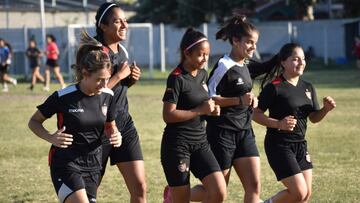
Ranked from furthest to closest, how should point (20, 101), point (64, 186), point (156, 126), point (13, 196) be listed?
point (20, 101) → point (156, 126) → point (13, 196) → point (64, 186)

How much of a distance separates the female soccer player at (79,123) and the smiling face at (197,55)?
987 millimetres

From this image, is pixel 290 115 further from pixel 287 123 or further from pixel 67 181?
pixel 67 181

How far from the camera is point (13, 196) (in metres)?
10.3

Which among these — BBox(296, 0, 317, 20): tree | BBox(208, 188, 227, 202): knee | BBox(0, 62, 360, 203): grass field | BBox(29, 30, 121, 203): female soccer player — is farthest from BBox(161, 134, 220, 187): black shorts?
BBox(296, 0, 317, 20): tree

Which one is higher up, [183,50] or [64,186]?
[183,50]

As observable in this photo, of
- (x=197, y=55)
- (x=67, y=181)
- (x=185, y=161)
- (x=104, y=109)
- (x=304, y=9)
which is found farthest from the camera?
(x=304, y=9)

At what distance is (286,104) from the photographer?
835 centimetres

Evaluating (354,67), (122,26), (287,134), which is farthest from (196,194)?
(354,67)

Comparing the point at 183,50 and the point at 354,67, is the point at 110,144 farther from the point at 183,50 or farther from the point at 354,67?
the point at 354,67

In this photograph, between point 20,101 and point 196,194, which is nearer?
point 196,194

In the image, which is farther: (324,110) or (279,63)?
(279,63)

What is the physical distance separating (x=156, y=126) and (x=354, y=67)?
27.0 meters

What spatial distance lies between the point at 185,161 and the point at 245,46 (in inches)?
51.8

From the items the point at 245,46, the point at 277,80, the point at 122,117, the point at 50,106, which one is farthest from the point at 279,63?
the point at 50,106
